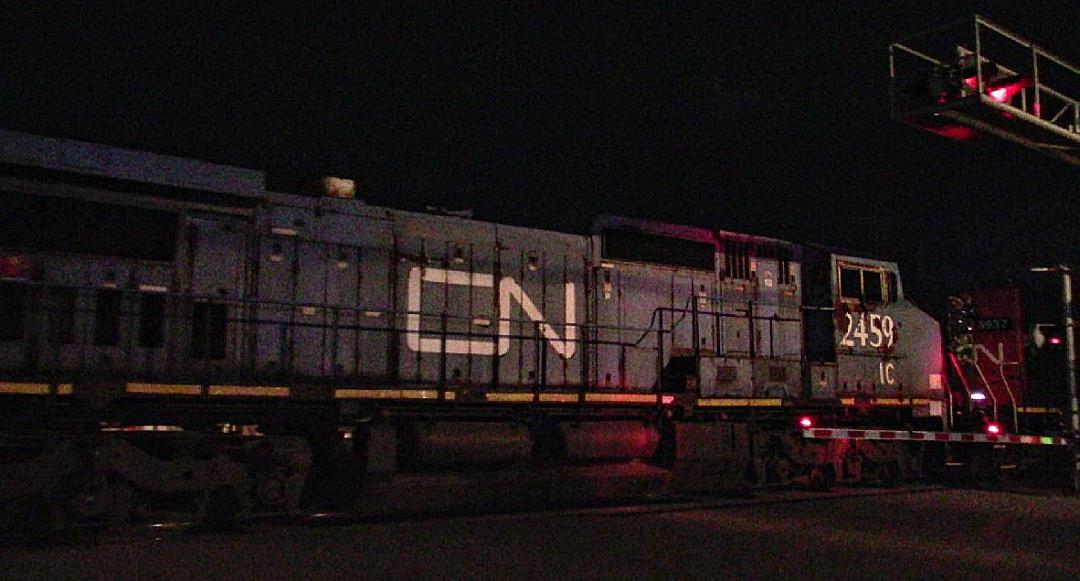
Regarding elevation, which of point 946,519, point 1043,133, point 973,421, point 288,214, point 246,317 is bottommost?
point 946,519

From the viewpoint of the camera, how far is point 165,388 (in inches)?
365

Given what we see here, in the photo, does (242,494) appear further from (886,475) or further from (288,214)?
(886,475)

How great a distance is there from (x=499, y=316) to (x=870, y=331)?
6.89m

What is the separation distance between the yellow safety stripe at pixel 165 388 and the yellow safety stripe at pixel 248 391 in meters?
0.16

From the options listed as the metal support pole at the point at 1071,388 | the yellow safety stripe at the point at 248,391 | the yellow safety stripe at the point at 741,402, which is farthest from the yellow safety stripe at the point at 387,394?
the metal support pole at the point at 1071,388

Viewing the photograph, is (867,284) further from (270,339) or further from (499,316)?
(270,339)

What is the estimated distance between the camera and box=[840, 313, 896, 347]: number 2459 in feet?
49.3

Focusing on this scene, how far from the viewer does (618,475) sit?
1213cm

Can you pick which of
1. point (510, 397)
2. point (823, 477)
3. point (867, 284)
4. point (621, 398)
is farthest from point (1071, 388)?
point (510, 397)

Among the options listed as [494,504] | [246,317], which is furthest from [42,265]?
[494,504]

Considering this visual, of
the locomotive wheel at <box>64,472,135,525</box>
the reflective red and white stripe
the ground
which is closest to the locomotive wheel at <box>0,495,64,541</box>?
the locomotive wheel at <box>64,472,135,525</box>

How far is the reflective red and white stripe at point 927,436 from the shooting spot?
45.4ft

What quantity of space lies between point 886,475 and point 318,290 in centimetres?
1003

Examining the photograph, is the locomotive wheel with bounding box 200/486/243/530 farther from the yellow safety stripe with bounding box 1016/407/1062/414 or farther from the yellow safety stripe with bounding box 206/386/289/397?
the yellow safety stripe with bounding box 1016/407/1062/414
